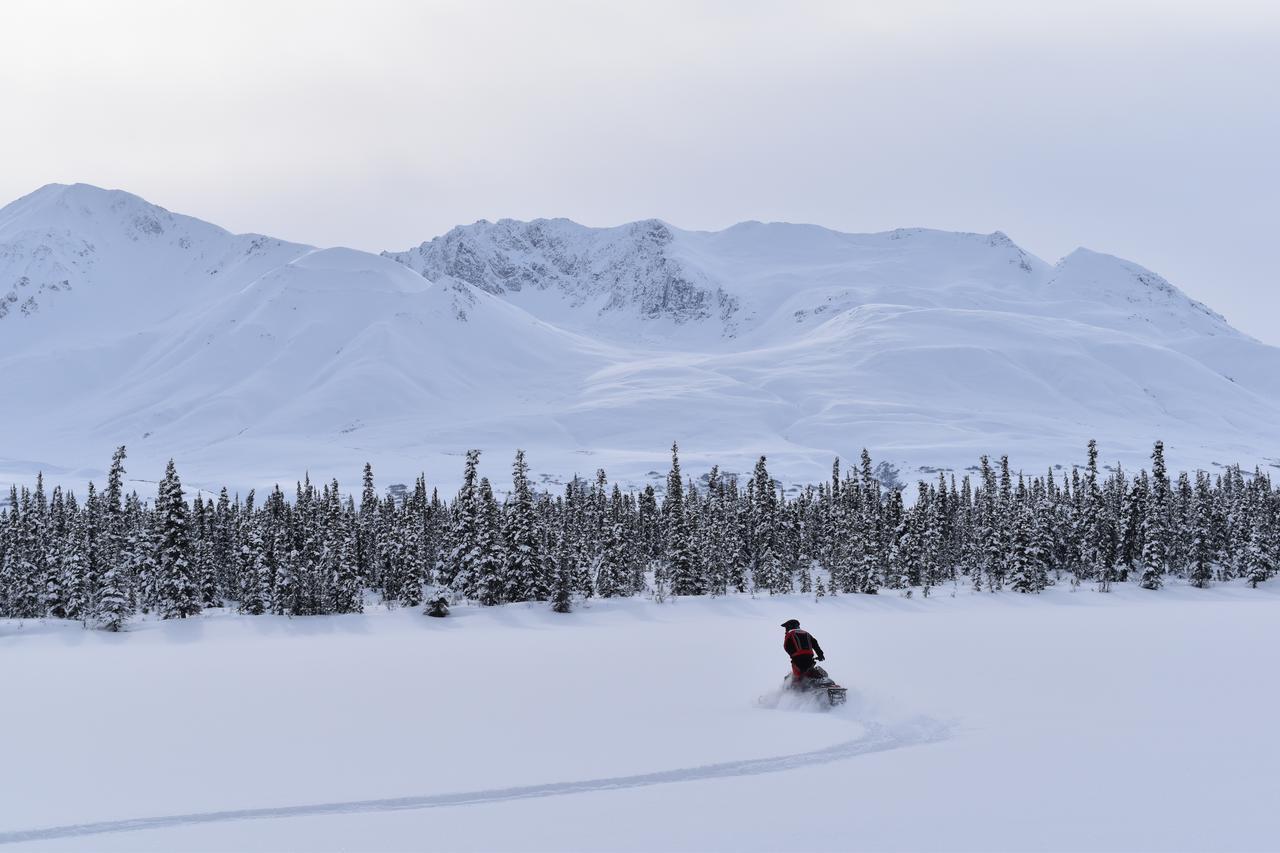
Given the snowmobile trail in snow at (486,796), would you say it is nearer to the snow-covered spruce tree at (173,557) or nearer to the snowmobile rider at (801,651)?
the snowmobile rider at (801,651)

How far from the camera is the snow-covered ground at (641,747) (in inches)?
475

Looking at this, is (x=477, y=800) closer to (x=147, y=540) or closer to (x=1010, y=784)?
(x=1010, y=784)

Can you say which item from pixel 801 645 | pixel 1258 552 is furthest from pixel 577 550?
pixel 1258 552

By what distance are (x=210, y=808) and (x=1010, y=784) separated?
11.5 m

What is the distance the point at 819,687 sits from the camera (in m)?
19.7

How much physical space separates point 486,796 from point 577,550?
42534 millimetres

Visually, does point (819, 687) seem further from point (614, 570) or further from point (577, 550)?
point (614, 570)

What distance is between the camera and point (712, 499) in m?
91.7

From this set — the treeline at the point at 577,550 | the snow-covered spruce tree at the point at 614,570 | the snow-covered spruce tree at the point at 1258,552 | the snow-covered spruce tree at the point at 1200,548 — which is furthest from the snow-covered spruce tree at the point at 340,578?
the snow-covered spruce tree at the point at 1258,552

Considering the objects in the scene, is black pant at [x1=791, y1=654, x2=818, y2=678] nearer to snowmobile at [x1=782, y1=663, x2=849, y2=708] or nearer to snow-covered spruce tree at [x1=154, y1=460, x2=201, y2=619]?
snowmobile at [x1=782, y1=663, x2=849, y2=708]

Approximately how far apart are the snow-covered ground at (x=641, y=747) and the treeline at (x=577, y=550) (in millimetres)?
13653

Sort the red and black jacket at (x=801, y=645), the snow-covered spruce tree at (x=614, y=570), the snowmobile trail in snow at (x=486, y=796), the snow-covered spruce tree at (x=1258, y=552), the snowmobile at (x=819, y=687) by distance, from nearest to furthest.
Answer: the snowmobile trail in snow at (x=486, y=796) < the snowmobile at (x=819, y=687) < the red and black jacket at (x=801, y=645) < the snow-covered spruce tree at (x=614, y=570) < the snow-covered spruce tree at (x=1258, y=552)

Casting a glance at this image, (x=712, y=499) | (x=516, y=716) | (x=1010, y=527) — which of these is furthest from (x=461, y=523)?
(x=712, y=499)

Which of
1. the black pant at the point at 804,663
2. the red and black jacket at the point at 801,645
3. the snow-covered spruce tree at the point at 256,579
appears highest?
the red and black jacket at the point at 801,645
